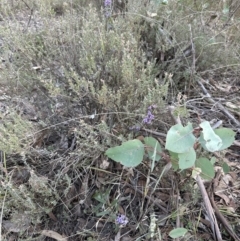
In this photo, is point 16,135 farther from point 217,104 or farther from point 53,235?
point 217,104

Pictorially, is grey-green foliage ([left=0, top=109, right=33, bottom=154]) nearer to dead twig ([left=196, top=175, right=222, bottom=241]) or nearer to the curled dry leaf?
the curled dry leaf

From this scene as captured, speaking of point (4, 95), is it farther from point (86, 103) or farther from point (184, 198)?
point (184, 198)

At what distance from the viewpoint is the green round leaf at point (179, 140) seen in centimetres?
100

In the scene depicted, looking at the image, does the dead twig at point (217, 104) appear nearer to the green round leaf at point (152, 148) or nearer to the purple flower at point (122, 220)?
the green round leaf at point (152, 148)

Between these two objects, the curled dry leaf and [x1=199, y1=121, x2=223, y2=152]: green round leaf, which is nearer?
[x1=199, y1=121, x2=223, y2=152]: green round leaf

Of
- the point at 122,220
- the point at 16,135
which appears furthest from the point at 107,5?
the point at 122,220

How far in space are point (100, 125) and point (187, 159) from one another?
46 cm

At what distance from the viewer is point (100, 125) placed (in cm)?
134

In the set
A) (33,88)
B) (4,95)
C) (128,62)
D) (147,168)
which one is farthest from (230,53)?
(4,95)

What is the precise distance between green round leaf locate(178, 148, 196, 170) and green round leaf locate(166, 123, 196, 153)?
2cm

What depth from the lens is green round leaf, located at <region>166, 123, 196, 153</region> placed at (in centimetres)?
100

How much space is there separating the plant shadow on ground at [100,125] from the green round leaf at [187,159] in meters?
0.22

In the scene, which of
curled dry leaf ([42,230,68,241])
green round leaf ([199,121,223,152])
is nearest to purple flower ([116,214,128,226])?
curled dry leaf ([42,230,68,241])

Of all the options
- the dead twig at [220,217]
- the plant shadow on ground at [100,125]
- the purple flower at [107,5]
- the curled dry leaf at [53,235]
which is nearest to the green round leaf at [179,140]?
the plant shadow on ground at [100,125]
